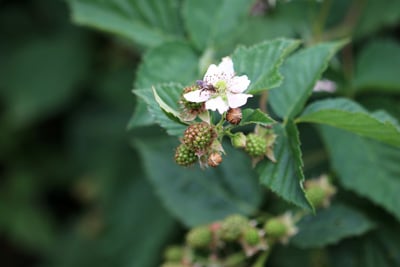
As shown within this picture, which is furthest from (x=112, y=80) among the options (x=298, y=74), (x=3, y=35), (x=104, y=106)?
(x=298, y=74)

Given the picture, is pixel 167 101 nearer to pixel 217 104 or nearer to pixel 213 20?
pixel 217 104

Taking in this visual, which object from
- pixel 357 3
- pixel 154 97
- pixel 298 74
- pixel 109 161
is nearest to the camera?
pixel 154 97

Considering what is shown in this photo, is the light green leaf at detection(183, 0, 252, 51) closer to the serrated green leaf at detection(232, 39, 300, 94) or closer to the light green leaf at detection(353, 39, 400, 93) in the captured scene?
the serrated green leaf at detection(232, 39, 300, 94)

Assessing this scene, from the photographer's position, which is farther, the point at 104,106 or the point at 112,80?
the point at 104,106

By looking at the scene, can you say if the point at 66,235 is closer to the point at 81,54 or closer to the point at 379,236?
the point at 81,54

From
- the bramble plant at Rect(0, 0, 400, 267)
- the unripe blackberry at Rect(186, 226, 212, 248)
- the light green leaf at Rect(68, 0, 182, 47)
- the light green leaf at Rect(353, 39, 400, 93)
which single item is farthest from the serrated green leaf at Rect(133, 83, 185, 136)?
the light green leaf at Rect(353, 39, 400, 93)

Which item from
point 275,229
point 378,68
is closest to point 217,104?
point 275,229
